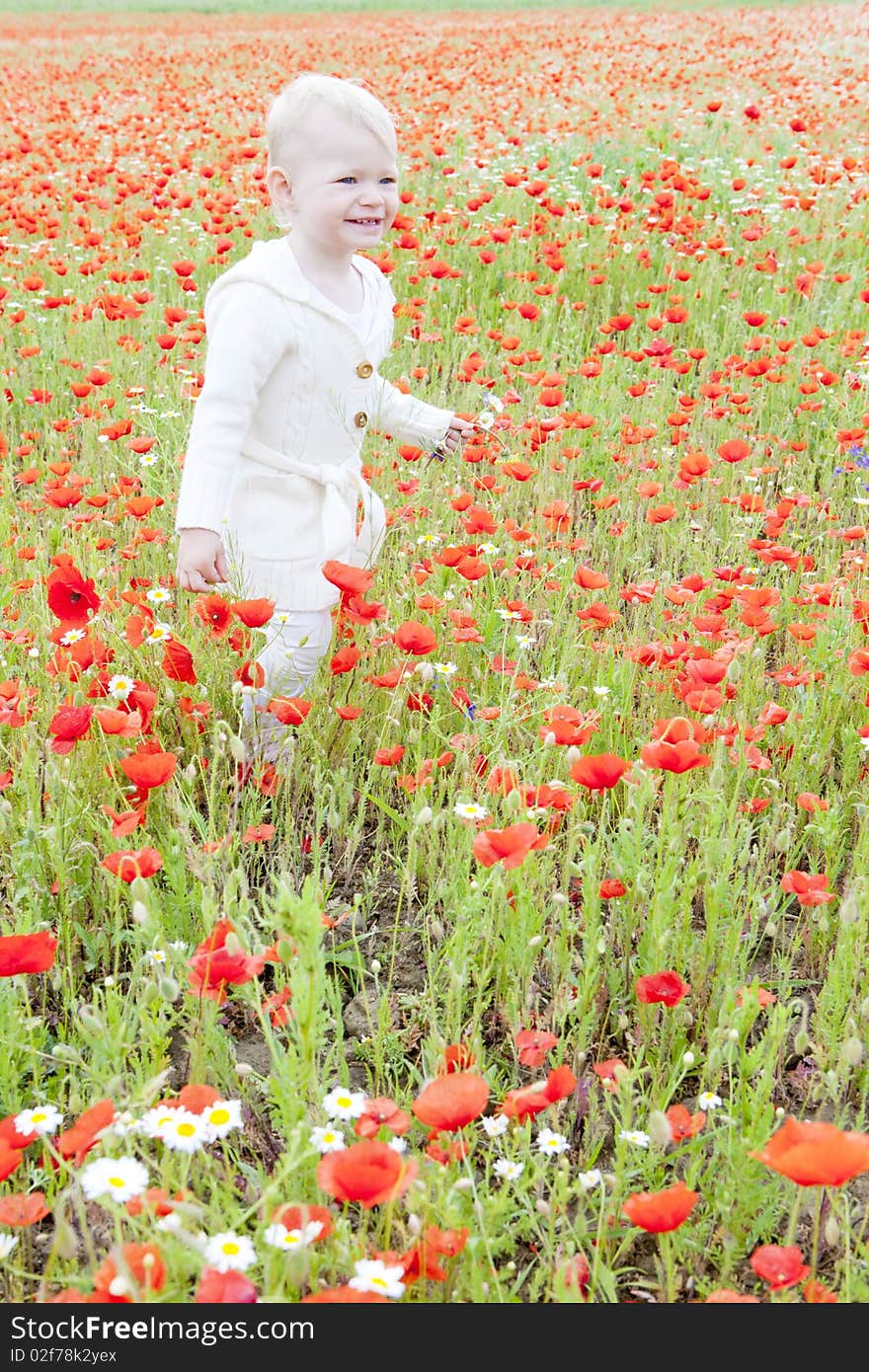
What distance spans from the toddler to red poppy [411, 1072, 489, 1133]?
1.38 meters

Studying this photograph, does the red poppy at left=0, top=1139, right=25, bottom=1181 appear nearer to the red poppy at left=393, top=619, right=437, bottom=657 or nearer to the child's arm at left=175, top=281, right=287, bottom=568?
the red poppy at left=393, top=619, right=437, bottom=657

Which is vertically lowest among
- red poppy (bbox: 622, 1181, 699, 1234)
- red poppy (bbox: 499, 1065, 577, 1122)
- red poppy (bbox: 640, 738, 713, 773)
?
red poppy (bbox: 499, 1065, 577, 1122)

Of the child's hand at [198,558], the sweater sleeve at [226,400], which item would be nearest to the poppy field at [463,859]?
the child's hand at [198,558]

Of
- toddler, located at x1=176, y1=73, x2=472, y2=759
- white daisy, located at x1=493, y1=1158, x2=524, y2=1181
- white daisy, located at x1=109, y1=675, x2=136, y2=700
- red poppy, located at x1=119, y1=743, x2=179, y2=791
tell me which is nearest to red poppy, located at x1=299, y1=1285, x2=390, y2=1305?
white daisy, located at x1=493, y1=1158, x2=524, y2=1181

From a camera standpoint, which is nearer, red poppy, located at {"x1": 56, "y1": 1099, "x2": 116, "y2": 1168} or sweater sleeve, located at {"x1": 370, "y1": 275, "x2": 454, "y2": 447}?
red poppy, located at {"x1": 56, "y1": 1099, "x2": 116, "y2": 1168}

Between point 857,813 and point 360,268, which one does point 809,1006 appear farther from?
point 360,268

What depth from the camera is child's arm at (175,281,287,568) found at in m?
2.76

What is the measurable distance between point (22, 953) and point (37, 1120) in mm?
219

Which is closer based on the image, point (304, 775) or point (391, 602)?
point (304, 775)

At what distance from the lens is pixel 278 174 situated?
2779 millimetres

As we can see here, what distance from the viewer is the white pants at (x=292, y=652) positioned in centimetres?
290

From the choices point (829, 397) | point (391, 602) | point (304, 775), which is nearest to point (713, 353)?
point (829, 397)

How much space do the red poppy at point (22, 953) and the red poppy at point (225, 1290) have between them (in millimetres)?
542
